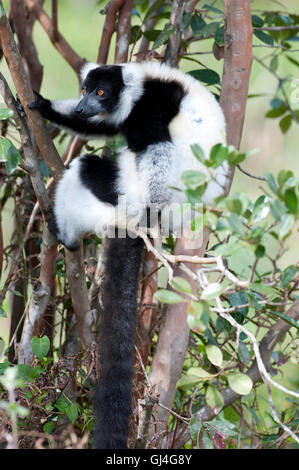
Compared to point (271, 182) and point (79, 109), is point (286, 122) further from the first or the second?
point (271, 182)

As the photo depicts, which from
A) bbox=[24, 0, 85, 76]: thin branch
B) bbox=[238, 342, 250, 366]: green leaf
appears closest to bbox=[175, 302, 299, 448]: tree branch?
bbox=[238, 342, 250, 366]: green leaf

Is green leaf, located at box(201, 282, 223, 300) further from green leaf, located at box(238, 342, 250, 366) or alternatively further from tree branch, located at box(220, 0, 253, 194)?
tree branch, located at box(220, 0, 253, 194)

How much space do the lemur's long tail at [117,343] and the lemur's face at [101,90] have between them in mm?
684

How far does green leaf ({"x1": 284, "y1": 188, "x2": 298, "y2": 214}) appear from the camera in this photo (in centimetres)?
157

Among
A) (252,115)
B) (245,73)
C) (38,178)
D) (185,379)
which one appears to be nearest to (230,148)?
(185,379)

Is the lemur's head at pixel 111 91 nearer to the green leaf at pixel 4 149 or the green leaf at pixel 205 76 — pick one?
the green leaf at pixel 205 76

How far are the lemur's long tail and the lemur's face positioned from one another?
0.68 meters

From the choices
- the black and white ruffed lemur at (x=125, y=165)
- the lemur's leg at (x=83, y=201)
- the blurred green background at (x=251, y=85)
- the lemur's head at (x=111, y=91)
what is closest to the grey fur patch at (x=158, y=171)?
the black and white ruffed lemur at (x=125, y=165)

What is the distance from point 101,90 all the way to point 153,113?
0.36 m

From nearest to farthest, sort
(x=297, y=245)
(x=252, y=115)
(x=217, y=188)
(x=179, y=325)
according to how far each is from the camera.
A: (x=179, y=325), (x=217, y=188), (x=297, y=245), (x=252, y=115)

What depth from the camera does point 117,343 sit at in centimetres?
254

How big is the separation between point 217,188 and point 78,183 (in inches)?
26.2

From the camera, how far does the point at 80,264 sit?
2.90 m
